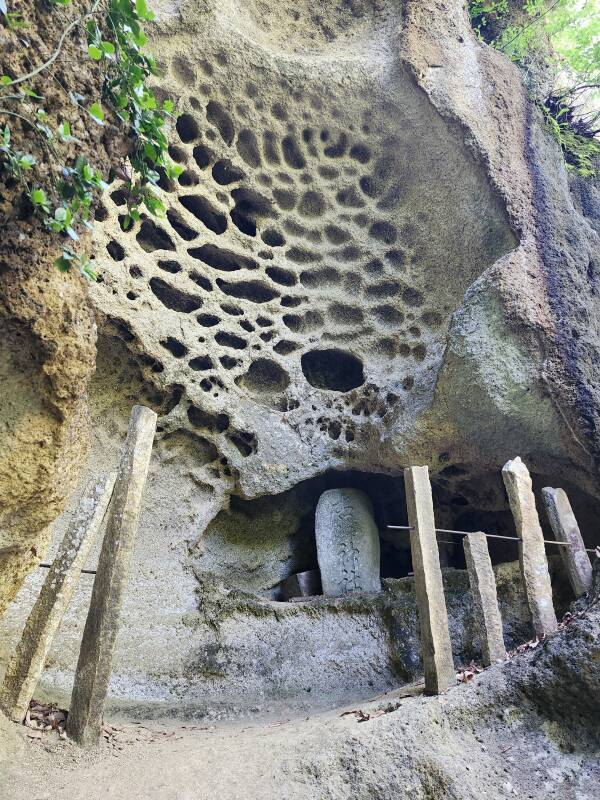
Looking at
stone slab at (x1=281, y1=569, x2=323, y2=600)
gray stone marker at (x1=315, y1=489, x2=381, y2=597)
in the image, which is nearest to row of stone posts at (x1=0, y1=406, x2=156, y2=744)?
stone slab at (x1=281, y1=569, x2=323, y2=600)

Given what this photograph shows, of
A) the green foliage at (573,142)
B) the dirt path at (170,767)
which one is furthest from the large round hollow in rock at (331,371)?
the dirt path at (170,767)

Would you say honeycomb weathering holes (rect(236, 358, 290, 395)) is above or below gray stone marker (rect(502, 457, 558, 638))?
above

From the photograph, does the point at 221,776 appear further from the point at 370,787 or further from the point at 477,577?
the point at 477,577

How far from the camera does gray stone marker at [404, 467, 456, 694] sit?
3.65m

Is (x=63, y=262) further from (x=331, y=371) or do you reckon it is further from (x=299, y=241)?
(x=331, y=371)

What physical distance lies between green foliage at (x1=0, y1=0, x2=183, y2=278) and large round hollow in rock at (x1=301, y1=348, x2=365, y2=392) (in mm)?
3799

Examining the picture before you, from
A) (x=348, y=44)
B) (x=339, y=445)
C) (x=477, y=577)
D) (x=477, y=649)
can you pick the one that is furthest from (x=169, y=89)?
(x=477, y=649)

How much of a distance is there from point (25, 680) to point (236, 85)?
5.80m

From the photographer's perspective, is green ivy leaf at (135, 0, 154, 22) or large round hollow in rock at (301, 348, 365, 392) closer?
green ivy leaf at (135, 0, 154, 22)

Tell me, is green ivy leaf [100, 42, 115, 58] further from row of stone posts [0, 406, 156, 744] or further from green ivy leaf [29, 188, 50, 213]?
row of stone posts [0, 406, 156, 744]

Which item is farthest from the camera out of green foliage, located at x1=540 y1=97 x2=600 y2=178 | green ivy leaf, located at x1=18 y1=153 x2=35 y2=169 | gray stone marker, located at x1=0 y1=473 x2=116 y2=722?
green foliage, located at x1=540 y1=97 x2=600 y2=178

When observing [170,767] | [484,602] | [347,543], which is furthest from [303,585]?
[170,767]

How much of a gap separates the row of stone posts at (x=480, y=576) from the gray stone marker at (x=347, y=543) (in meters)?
2.09

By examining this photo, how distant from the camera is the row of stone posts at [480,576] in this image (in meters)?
3.71
